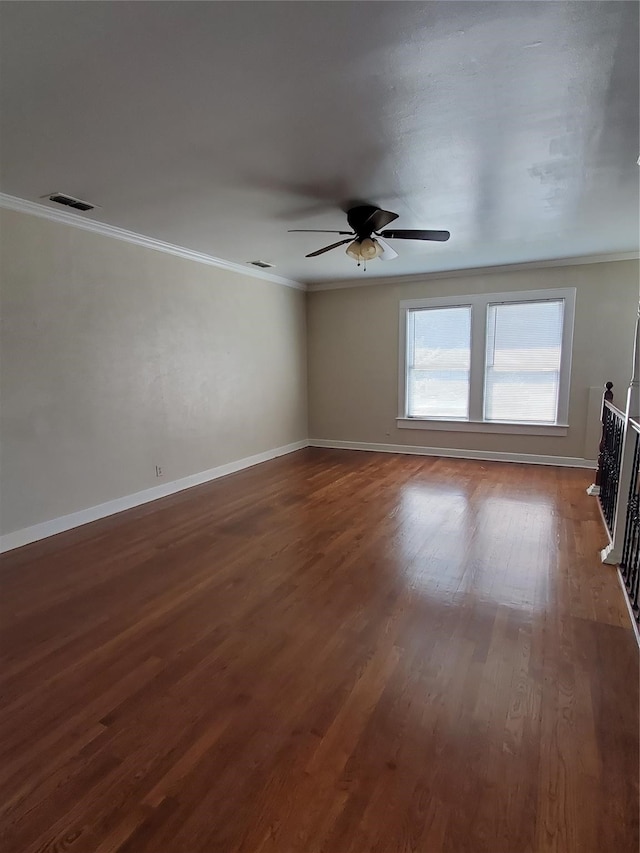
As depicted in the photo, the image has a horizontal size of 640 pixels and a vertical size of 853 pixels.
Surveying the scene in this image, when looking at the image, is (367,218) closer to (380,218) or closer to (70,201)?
(380,218)

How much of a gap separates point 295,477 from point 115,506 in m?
2.10

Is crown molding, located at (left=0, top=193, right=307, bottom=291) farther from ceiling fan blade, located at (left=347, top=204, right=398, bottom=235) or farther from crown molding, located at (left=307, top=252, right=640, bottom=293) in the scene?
ceiling fan blade, located at (left=347, top=204, right=398, bottom=235)

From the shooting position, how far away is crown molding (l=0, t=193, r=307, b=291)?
341 centimetres

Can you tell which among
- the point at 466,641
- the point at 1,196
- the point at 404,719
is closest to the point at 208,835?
the point at 404,719

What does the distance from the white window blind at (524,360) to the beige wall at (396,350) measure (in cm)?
24

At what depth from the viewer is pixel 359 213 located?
3.60 meters

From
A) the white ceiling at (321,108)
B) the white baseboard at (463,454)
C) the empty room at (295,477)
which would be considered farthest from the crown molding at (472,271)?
the white baseboard at (463,454)

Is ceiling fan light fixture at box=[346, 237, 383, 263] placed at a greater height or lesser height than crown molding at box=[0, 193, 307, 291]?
lesser

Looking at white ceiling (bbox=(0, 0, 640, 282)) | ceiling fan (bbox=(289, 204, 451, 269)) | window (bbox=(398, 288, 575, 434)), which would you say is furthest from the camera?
window (bbox=(398, 288, 575, 434))

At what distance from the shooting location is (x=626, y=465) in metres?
2.93

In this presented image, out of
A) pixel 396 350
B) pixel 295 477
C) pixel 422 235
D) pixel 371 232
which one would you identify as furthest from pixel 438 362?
pixel 422 235

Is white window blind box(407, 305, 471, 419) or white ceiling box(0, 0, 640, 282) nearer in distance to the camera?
white ceiling box(0, 0, 640, 282)

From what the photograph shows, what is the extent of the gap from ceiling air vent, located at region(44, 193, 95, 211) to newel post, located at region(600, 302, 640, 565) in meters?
4.08

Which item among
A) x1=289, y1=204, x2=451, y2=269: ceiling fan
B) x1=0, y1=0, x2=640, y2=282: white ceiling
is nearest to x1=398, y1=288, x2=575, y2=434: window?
x1=0, y1=0, x2=640, y2=282: white ceiling
